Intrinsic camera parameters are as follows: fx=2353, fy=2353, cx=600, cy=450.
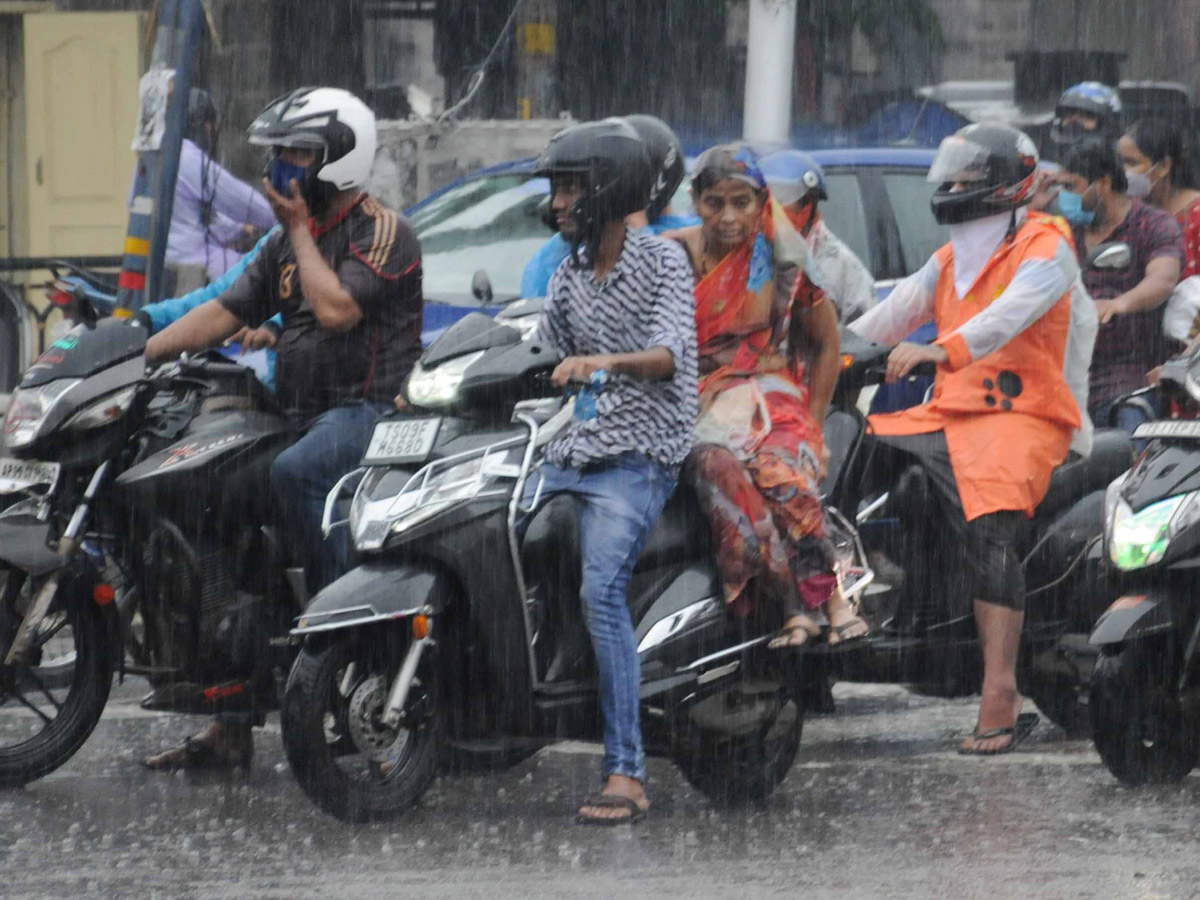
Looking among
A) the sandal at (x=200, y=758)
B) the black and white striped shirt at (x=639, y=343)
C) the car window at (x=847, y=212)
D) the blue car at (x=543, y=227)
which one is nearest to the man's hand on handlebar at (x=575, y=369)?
the black and white striped shirt at (x=639, y=343)

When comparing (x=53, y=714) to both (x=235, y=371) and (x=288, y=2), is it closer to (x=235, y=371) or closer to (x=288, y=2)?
(x=235, y=371)

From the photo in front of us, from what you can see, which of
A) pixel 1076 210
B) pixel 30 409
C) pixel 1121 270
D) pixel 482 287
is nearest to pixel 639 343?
pixel 30 409

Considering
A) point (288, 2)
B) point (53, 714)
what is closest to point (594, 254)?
point (53, 714)

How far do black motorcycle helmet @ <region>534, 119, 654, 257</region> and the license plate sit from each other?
1436 mm

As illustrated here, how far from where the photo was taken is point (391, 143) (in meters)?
14.9

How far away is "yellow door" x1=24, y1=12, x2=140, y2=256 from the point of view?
48.1ft

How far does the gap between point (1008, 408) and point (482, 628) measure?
1947mm

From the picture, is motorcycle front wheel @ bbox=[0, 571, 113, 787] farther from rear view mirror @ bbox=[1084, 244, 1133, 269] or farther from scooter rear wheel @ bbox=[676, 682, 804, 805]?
rear view mirror @ bbox=[1084, 244, 1133, 269]

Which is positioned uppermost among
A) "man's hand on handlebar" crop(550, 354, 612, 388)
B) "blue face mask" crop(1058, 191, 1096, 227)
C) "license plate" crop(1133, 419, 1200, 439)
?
"blue face mask" crop(1058, 191, 1096, 227)

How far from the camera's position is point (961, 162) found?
6688 mm

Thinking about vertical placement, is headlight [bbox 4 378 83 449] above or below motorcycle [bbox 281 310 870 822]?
above

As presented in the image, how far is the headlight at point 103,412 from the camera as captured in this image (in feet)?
19.4

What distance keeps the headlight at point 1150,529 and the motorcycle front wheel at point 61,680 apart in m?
2.56

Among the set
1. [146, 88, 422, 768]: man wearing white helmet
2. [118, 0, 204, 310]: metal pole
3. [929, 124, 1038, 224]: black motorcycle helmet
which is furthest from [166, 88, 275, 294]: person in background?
Result: [929, 124, 1038, 224]: black motorcycle helmet
